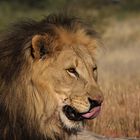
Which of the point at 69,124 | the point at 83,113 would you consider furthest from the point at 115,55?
the point at 83,113

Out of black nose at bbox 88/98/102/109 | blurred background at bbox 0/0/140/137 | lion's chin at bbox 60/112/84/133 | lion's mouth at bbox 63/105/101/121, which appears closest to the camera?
black nose at bbox 88/98/102/109

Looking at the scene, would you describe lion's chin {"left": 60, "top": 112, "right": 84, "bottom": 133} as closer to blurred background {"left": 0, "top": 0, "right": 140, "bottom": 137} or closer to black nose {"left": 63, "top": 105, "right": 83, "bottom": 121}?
black nose {"left": 63, "top": 105, "right": 83, "bottom": 121}

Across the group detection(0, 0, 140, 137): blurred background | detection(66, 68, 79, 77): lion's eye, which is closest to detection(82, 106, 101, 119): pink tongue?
detection(66, 68, 79, 77): lion's eye

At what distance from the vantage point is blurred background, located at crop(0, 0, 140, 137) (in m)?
7.57

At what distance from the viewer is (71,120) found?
18.2ft

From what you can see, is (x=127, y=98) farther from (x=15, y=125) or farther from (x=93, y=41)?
(x=15, y=125)

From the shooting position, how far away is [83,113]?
5422 millimetres

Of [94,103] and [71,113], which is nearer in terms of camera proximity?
[94,103]

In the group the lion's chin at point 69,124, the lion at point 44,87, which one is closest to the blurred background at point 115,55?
the lion at point 44,87

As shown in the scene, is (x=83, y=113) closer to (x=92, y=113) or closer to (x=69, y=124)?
(x=92, y=113)

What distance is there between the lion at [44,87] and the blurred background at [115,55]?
2.47ft

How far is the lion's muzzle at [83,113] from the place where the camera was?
5.32 metres

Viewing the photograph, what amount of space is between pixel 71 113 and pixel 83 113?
12cm

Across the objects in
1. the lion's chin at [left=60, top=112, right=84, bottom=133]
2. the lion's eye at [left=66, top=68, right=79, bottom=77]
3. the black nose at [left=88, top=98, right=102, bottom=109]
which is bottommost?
the lion's chin at [left=60, top=112, right=84, bottom=133]
